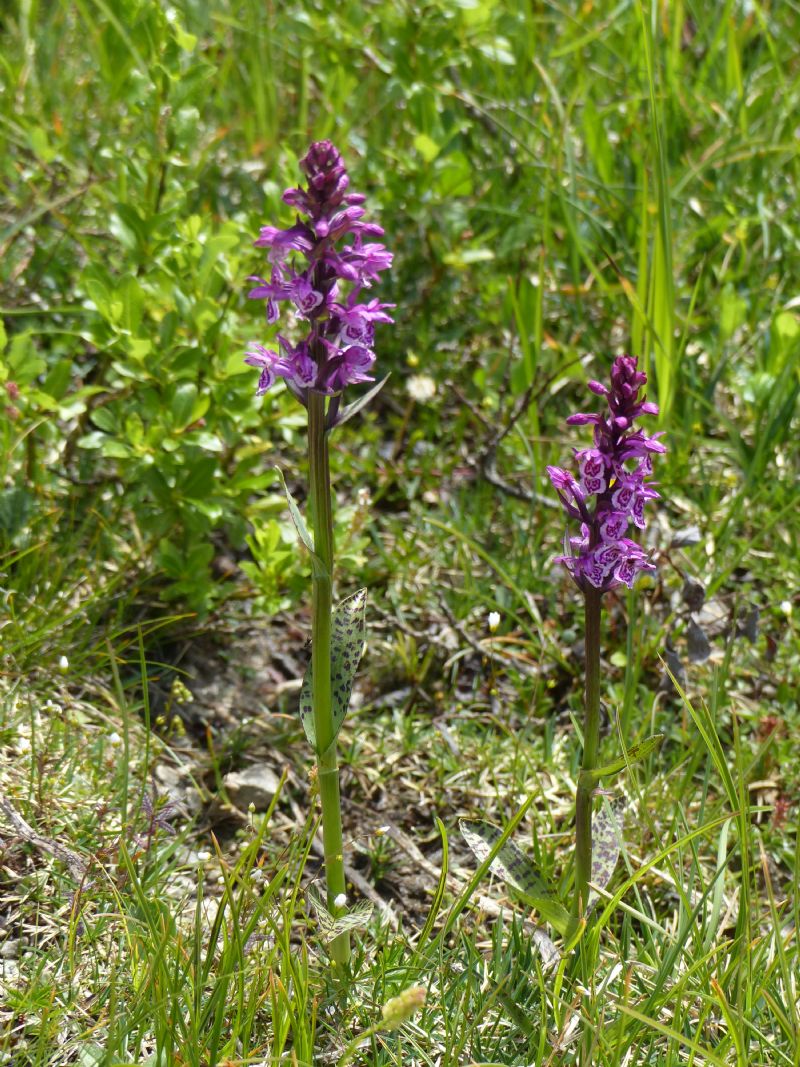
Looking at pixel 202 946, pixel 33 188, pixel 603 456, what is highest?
pixel 33 188

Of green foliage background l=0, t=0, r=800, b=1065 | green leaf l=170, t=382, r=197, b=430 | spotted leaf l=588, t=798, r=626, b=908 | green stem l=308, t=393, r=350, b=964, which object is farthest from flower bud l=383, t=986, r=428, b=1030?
green leaf l=170, t=382, r=197, b=430

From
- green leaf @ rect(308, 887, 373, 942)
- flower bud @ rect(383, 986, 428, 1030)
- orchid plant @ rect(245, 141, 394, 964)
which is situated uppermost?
orchid plant @ rect(245, 141, 394, 964)

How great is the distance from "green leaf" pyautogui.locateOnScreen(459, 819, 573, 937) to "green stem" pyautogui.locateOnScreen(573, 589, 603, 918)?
44 millimetres

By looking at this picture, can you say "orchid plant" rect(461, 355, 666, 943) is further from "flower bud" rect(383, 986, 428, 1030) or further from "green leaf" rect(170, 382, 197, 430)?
"green leaf" rect(170, 382, 197, 430)

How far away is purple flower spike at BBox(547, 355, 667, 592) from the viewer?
183cm

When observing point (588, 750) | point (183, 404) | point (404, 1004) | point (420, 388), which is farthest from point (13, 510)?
point (404, 1004)

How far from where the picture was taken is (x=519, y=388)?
354cm

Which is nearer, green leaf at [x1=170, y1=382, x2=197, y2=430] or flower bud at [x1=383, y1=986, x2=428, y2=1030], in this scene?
flower bud at [x1=383, y1=986, x2=428, y2=1030]

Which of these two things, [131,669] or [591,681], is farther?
[131,669]

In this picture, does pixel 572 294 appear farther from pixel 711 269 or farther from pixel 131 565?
pixel 131 565

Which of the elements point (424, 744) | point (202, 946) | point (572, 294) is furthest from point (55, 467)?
point (572, 294)

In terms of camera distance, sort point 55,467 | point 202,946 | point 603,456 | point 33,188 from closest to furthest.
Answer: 1. point 603,456
2. point 202,946
3. point 55,467
4. point 33,188

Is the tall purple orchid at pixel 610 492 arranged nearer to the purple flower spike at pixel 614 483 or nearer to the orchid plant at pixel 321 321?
the purple flower spike at pixel 614 483

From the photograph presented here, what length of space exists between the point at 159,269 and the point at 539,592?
4.89 ft
